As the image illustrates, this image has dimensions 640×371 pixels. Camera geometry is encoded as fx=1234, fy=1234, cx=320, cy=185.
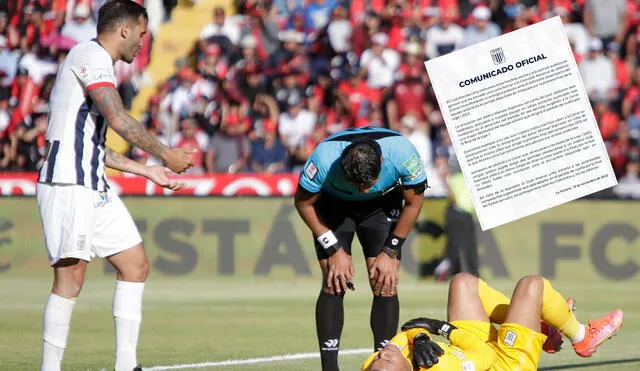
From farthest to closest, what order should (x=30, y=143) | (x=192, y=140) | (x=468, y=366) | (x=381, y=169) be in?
(x=192, y=140) < (x=30, y=143) < (x=381, y=169) < (x=468, y=366)

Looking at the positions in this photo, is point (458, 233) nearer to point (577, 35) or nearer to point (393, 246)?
point (577, 35)

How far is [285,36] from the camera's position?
21.3 m

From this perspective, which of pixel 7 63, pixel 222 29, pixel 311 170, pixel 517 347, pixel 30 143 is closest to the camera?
pixel 517 347

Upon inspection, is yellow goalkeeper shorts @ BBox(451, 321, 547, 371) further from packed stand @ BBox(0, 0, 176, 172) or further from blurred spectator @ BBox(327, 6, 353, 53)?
blurred spectator @ BBox(327, 6, 353, 53)

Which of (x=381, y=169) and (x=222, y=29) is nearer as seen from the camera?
(x=381, y=169)

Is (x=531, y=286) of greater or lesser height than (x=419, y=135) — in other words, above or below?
below

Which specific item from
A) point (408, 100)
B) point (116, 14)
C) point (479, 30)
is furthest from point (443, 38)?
→ point (116, 14)

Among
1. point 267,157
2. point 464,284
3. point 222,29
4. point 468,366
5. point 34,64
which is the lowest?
point 468,366

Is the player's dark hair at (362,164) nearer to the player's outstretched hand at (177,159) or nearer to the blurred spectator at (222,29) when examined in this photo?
the player's outstretched hand at (177,159)

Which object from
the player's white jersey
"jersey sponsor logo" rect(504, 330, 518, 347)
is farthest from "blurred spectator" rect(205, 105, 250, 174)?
"jersey sponsor logo" rect(504, 330, 518, 347)

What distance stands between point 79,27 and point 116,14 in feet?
43.0

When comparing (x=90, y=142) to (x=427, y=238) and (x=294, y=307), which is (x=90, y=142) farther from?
(x=427, y=238)

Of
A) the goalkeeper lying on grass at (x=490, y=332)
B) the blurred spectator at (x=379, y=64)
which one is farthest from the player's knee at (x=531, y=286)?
the blurred spectator at (x=379, y=64)

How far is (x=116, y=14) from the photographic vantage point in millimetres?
7957
